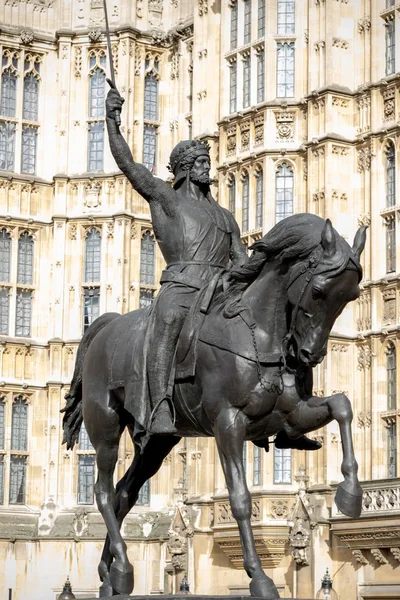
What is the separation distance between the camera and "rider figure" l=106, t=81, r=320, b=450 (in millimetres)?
9711

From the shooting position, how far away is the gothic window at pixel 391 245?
2759cm

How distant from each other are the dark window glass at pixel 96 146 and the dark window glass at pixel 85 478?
7.45 meters

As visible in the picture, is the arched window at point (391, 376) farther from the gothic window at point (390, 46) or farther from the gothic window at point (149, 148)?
the gothic window at point (149, 148)

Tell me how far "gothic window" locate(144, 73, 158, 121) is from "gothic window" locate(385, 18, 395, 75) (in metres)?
8.08

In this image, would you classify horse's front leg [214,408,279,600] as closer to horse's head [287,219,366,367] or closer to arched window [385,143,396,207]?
horse's head [287,219,366,367]

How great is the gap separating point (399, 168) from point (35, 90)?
1148cm

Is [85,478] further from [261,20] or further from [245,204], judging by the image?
[261,20]

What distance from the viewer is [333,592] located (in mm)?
25797

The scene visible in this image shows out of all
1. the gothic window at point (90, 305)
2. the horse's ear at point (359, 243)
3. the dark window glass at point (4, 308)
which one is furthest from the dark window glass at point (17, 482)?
the horse's ear at point (359, 243)

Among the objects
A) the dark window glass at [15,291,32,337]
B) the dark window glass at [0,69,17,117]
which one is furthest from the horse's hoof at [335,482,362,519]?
the dark window glass at [0,69,17,117]

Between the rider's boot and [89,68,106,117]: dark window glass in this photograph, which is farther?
[89,68,106,117]: dark window glass

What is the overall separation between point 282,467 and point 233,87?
915 centimetres

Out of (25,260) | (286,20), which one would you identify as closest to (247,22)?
(286,20)

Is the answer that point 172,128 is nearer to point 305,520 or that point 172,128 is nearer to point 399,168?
point 399,168
